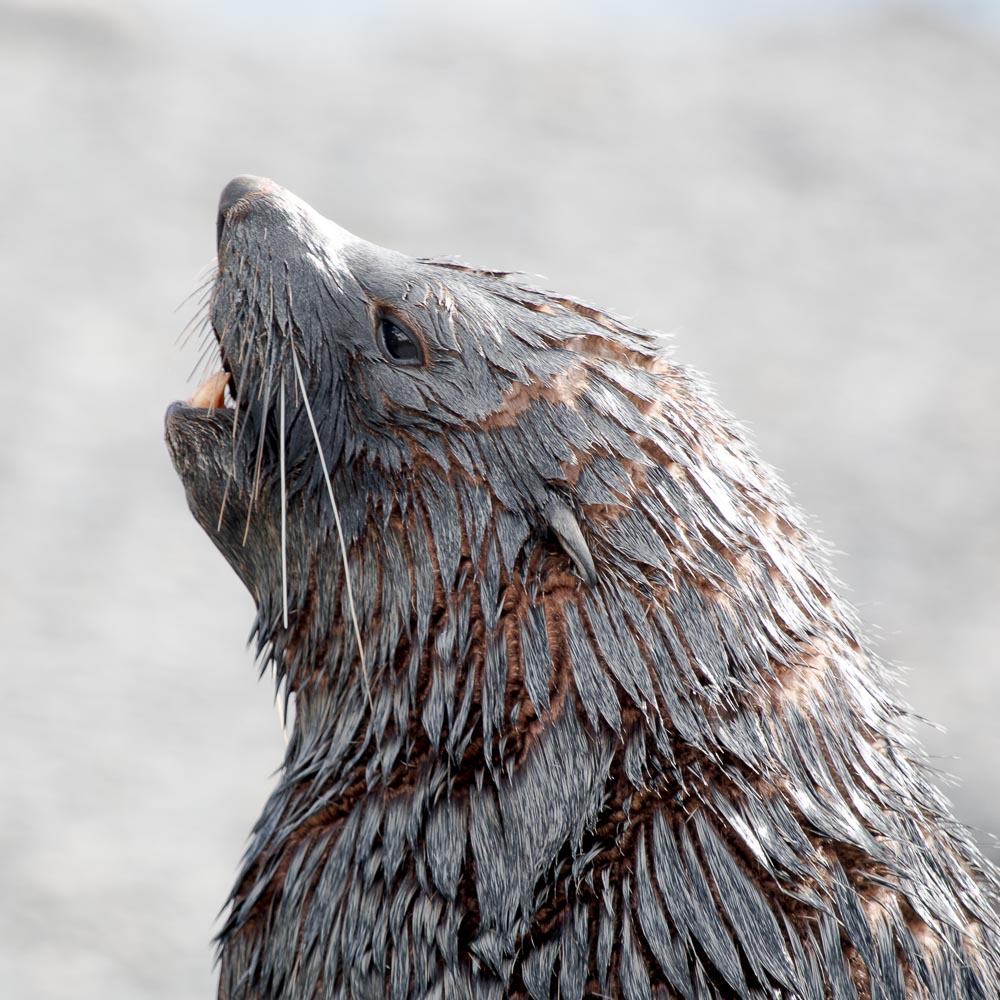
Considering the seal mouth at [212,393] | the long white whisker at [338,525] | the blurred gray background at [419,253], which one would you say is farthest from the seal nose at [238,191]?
the blurred gray background at [419,253]

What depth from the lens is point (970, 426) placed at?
30.3 ft

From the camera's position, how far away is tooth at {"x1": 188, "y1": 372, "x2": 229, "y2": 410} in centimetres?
283

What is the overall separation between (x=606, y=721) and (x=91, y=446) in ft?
21.4

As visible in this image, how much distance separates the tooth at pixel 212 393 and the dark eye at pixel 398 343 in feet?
1.20

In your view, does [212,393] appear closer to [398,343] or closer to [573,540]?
[398,343]

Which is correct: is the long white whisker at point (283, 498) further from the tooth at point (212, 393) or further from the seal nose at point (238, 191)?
the seal nose at point (238, 191)

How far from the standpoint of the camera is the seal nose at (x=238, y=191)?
281cm

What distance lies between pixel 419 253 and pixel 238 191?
661 cm

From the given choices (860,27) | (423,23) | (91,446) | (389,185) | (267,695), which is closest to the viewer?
(267,695)

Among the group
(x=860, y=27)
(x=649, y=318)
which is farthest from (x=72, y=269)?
(x=860, y=27)

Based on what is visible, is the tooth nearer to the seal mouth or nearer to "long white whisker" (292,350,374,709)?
the seal mouth

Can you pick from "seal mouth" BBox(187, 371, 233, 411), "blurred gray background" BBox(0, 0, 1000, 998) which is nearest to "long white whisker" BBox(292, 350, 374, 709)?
"seal mouth" BBox(187, 371, 233, 411)

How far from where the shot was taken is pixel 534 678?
2.42 m

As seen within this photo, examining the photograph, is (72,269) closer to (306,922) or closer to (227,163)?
(227,163)
